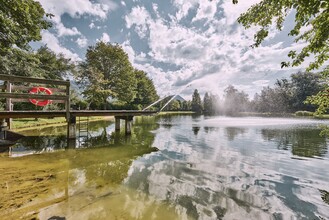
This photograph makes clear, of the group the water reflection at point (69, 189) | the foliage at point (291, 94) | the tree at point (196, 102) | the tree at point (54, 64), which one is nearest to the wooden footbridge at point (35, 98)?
the water reflection at point (69, 189)

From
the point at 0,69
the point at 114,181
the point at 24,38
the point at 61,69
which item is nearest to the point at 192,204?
the point at 114,181

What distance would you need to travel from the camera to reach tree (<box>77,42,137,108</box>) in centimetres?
3394

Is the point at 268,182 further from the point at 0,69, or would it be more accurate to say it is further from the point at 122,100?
the point at 122,100

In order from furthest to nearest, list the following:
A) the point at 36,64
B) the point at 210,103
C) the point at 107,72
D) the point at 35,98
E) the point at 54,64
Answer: the point at 210,103 → the point at 107,72 → the point at 54,64 → the point at 36,64 → the point at 35,98

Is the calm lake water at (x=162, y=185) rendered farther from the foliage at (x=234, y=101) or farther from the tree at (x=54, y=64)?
the foliage at (x=234, y=101)

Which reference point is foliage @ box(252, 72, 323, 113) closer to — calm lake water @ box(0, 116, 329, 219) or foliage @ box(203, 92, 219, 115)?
foliage @ box(203, 92, 219, 115)

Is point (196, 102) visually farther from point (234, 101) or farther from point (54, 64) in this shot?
point (54, 64)

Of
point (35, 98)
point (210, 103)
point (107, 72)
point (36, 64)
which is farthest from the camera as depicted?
point (210, 103)

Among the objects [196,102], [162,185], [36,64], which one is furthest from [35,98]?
[196,102]

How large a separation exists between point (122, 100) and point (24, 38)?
28.2m

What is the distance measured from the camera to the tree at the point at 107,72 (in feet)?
111

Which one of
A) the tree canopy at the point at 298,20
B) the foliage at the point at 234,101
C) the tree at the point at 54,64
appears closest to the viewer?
the tree canopy at the point at 298,20

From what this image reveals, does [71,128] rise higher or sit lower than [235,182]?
higher

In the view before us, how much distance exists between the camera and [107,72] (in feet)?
124
